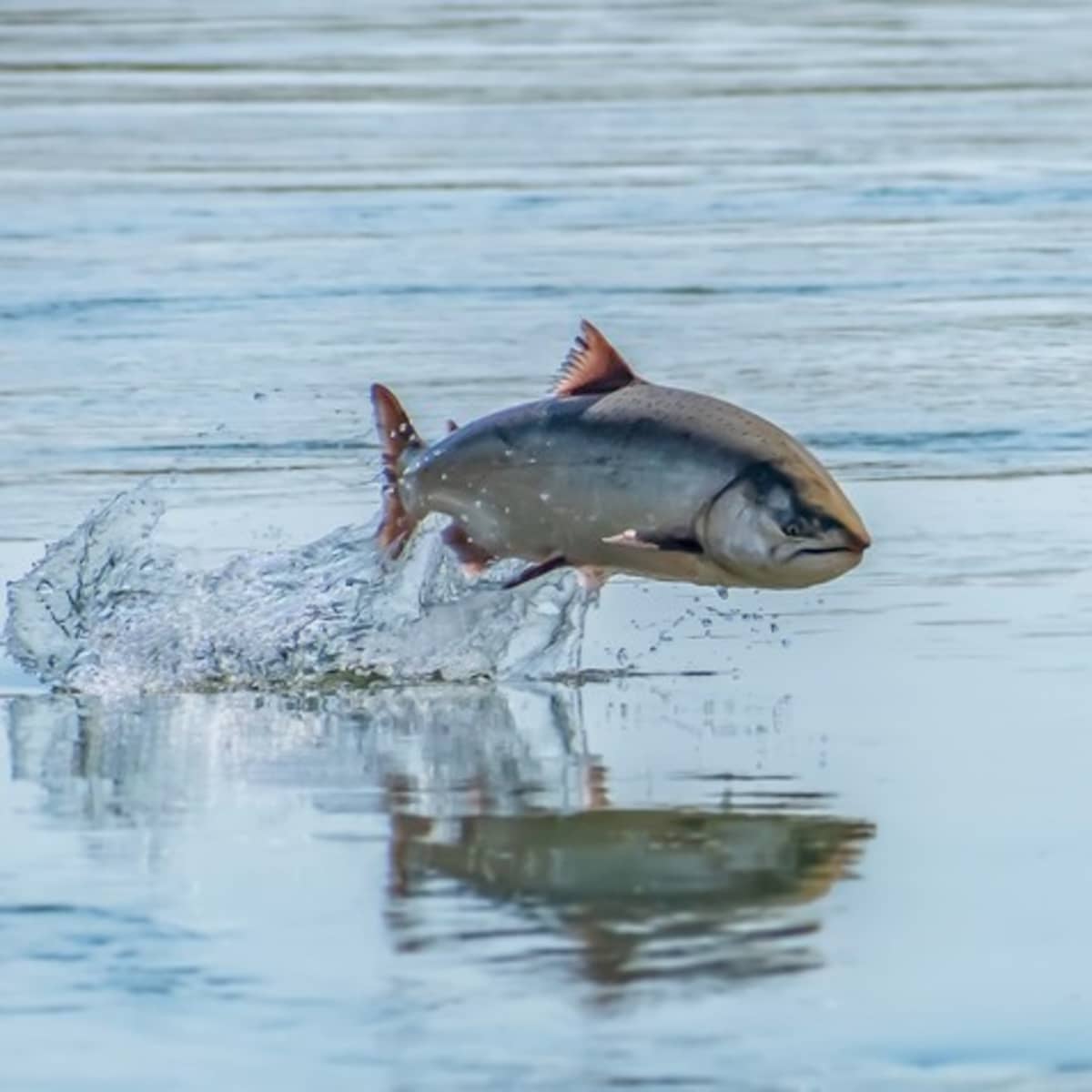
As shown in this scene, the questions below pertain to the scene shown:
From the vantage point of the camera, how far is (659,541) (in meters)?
7.26

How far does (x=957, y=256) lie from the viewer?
54.7ft

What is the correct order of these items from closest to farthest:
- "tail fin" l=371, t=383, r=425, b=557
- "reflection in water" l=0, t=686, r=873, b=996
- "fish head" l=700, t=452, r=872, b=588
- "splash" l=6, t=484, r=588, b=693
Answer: "reflection in water" l=0, t=686, r=873, b=996 < "fish head" l=700, t=452, r=872, b=588 < "tail fin" l=371, t=383, r=425, b=557 < "splash" l=6, t=484, r=588, b=693

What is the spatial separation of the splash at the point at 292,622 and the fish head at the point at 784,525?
4.13 feet

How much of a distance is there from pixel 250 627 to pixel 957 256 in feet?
27.9

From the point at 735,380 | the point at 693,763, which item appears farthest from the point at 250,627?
the point at 735,380

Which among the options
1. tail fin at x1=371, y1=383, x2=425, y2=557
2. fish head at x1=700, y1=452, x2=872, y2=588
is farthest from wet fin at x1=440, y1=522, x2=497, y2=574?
fish head at x1=700, y1=452, x2=872, y2=588

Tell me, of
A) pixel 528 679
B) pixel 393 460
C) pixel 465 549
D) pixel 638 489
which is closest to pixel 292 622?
pixel 528 679

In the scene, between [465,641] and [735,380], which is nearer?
[465,641]

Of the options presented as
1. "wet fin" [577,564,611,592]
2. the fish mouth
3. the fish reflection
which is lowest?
the fish reflection

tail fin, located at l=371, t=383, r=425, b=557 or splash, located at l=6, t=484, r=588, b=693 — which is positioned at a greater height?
tail fin, located at l=371, t=383, r=425, b=557

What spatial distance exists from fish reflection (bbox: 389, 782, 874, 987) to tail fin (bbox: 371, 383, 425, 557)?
143cm

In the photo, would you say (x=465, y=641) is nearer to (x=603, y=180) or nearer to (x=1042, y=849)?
(x=1042, y=849)

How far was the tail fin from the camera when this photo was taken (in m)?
8.00

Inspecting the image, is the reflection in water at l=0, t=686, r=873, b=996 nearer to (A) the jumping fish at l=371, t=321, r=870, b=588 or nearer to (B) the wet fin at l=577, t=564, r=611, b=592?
(B) the wet fin at l=577, t=564, r=611, b=592
